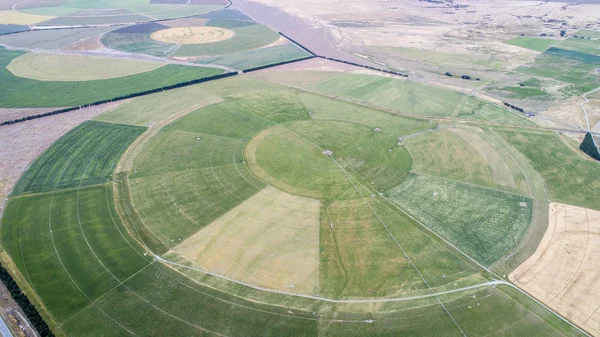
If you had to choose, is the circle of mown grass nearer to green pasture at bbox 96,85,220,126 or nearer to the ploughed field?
the ploughed field

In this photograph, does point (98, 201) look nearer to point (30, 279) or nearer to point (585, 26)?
point (30, 279)

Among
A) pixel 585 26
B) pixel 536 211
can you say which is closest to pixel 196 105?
pixel 536 211

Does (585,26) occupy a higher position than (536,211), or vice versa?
(585,26)

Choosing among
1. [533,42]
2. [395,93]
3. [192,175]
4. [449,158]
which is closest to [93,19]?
[192,175]

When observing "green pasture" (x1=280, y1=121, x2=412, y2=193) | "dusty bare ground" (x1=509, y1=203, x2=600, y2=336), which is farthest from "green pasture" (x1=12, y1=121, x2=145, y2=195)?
"dusty bare ground" (x1=509, y1=203, x2=600, y2=336)

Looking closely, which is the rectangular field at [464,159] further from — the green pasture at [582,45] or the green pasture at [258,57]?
the green pasture at [582,45]

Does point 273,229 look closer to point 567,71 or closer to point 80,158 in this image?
point 80,158
